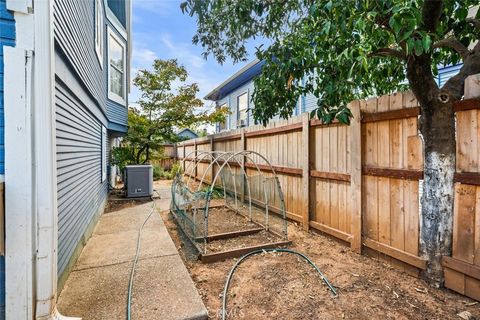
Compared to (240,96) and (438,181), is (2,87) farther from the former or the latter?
(240,96)

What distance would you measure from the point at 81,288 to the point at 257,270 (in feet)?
6.31

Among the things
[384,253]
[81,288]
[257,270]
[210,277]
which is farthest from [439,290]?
[81,288]

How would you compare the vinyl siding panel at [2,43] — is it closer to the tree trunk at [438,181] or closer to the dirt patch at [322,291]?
the dirt patch at [322,291]

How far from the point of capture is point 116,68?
323 inches

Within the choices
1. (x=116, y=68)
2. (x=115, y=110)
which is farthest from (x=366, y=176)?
(x=116, y=68)

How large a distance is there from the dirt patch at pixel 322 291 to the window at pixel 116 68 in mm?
6207

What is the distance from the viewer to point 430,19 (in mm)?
2543

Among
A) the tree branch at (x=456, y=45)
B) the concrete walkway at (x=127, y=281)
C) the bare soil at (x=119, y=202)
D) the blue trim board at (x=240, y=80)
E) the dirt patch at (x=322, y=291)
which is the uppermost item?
the blue trim board at (x=240, y=80)

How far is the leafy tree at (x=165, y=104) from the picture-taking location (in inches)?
433

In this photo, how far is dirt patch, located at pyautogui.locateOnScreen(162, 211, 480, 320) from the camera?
2.40 metres

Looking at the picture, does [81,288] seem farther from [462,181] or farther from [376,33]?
[462,181]

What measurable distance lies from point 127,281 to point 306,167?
127 inches

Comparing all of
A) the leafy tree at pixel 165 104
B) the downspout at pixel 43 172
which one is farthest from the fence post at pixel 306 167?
the leafy tree at pixel 165 104

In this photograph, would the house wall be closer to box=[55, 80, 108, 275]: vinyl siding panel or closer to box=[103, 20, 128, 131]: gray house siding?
box=[55, 80, 108, 275]: vinyl siding panel
